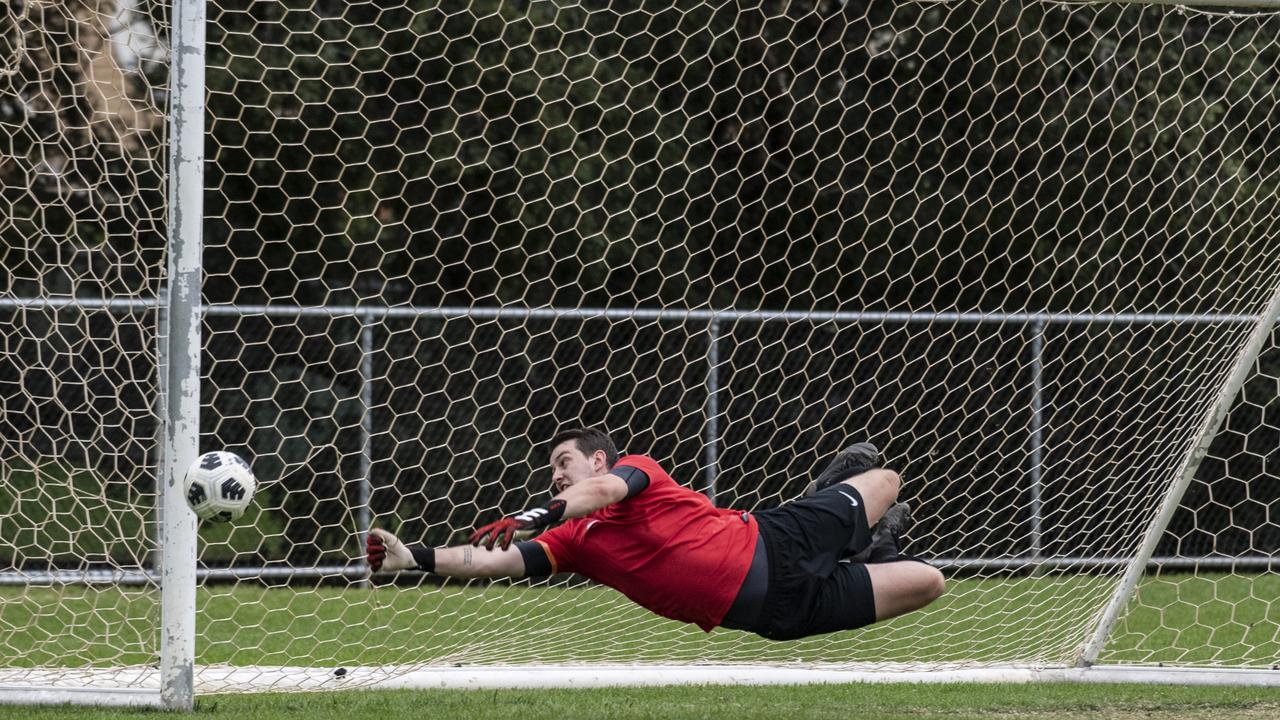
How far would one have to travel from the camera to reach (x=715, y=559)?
563 cm

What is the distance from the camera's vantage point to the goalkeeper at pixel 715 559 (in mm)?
5613

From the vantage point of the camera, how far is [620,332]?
10.4m

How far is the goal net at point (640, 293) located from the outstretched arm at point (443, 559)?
286 centimetres

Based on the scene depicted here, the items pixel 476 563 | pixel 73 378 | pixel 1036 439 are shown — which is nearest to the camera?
pixel 476 563

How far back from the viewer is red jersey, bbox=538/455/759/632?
18.4 feet

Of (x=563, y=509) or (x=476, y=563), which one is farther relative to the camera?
(x=476, y=563)

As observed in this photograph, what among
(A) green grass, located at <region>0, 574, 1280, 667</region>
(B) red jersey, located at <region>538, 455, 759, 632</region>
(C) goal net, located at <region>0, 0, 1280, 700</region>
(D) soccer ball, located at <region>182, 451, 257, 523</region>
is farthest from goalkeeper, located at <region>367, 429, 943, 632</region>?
(C) goal net, located at <region>0, 0, 1280, 700</region>

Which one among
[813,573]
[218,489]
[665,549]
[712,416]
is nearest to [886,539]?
[813,573]

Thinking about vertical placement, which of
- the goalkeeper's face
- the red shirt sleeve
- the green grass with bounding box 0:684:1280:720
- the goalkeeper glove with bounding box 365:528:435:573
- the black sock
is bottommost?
the green grass with bounding box 0:684:1280:720

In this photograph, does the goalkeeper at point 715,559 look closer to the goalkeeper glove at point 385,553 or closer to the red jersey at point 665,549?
the red jersey at point 665,549

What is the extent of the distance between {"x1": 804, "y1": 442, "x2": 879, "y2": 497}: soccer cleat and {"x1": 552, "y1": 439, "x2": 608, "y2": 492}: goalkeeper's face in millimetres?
1034

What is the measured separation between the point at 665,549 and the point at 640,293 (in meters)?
5.75

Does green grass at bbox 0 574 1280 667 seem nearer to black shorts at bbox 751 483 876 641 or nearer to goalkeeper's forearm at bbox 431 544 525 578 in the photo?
goalkeeper's forearm at bbox 431 544 525 578

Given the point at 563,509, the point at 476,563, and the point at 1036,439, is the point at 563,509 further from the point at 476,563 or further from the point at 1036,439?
the point at 1036,439
